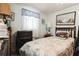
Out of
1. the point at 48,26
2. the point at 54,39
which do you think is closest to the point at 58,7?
the point at 48,26

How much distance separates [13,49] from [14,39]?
5.7 inches

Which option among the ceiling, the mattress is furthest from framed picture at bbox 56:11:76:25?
the mattress

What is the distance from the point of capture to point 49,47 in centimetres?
159

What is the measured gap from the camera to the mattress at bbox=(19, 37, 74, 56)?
5.18 feet

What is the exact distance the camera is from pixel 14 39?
161 centimetres

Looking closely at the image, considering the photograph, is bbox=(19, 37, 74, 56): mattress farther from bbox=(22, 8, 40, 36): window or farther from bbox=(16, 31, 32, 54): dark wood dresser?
bbox=(22, 8, 40, 36): window

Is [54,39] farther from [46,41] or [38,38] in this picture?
[38,38]

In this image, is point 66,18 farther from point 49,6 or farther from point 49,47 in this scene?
point 49,47

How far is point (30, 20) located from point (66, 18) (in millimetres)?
528

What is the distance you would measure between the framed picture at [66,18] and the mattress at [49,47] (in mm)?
239

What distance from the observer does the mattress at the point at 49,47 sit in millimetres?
1579

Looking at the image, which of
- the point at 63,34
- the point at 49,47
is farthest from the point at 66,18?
the point at 49,47

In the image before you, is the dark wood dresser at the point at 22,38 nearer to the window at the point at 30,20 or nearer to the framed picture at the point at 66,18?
the window at the point at 30,20

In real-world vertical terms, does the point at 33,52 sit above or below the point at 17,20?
below
